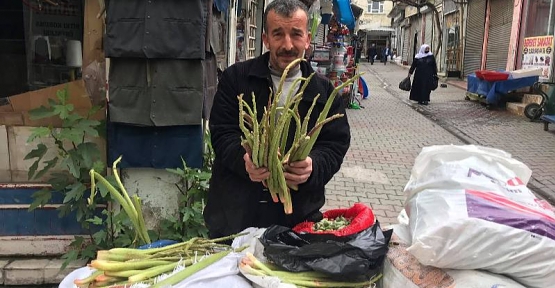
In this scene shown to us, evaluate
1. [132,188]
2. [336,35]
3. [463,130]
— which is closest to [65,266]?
[132,188]

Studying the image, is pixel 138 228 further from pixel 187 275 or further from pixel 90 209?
pixel 90 209

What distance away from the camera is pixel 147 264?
148cm

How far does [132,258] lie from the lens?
1.51m

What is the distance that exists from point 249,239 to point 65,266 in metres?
2.21

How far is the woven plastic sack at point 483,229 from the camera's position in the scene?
143 centimetres

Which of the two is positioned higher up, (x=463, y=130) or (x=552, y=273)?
(x=552, y=273)

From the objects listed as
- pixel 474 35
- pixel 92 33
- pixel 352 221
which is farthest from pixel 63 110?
pixel 474 35

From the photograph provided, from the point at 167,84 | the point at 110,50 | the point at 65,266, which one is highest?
the point at 110,50

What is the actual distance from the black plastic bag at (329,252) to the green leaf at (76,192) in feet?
6.72

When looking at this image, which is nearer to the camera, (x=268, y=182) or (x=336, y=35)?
(x=268, y=182)

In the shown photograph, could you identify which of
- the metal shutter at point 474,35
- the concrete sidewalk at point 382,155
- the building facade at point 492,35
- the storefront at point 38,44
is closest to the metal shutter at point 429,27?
the building facade at point 492,35

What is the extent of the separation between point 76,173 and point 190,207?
2.65 feet

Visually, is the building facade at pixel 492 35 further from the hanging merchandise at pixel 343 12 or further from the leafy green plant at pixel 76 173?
the leafy green plant at pixel 76 173

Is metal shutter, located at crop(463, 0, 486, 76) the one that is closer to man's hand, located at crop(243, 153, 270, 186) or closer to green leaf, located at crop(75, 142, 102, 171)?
green leaf, located at crop(75, 142, 102, 171)
